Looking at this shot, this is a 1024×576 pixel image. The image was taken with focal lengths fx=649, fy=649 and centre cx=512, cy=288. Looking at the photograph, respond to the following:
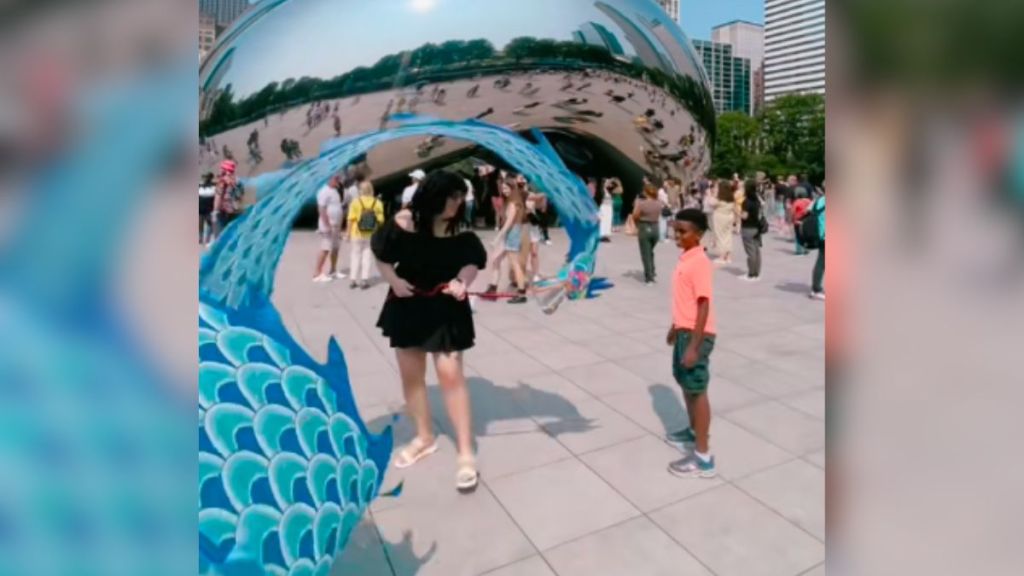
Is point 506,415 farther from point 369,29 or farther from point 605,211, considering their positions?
point 605,211

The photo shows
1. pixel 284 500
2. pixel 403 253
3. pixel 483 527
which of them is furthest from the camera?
pixel 403 253

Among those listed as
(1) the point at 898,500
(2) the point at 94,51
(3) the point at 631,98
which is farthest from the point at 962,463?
(3) the point at 631,98

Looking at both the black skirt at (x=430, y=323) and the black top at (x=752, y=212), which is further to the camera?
the black top at (x=752, y=212)

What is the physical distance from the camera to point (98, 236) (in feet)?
2.17

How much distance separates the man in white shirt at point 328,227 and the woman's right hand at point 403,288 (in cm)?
480

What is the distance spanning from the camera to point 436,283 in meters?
3.50

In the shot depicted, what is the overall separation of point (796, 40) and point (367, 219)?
8.17 metres

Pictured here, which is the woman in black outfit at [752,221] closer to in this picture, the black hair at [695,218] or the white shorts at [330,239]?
the white shorts at [330,239]

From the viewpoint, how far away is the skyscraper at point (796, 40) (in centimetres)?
66

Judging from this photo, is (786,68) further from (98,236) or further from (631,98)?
(631,98)

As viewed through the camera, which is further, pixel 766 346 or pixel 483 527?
pixel 766 346

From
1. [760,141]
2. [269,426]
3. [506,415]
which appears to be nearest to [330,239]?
[506,415]

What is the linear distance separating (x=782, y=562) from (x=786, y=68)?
256cm

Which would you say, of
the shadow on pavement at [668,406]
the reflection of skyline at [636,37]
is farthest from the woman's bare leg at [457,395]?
the reflection of skyline at [636,37]
